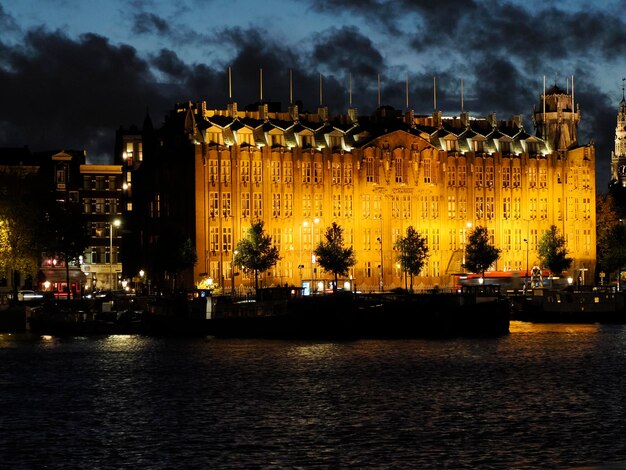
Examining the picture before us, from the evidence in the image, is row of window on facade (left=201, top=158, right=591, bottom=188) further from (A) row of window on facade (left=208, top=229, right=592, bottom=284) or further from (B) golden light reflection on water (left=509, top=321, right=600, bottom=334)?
(B) golden light reflection on water (left=509, top=321, right=600, bottom=334)

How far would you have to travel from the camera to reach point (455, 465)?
125 feet

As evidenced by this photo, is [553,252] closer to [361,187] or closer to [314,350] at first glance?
[361,187]

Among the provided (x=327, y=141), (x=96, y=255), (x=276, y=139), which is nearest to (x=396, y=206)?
(x=327, y=141)

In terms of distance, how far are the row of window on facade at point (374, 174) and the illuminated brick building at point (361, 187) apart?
0.51 feet

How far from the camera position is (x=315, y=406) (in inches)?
2044

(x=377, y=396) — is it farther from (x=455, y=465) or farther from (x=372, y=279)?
(x=372, y=279)

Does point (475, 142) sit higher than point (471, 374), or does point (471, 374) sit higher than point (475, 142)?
point (475, 142)

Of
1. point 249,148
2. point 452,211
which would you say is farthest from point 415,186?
point 249,148

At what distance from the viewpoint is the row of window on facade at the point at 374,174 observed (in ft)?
488

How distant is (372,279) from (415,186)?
12.6 meters

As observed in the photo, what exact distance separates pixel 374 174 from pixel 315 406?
342 feet

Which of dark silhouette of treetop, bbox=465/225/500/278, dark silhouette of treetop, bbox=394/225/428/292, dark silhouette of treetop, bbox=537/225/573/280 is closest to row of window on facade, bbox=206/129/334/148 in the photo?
dark silhouette of treetop, bbox=394/225/428/292

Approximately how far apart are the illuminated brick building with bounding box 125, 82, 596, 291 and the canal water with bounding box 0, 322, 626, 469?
64.8m

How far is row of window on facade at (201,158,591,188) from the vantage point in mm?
148750
